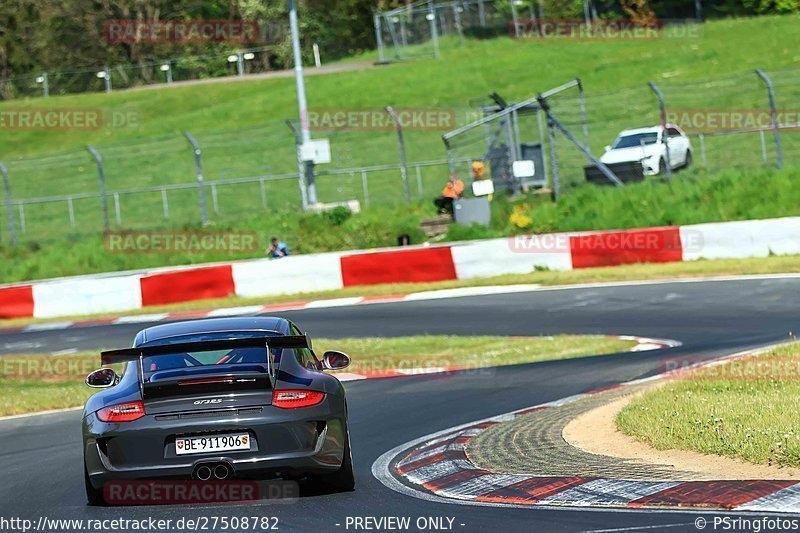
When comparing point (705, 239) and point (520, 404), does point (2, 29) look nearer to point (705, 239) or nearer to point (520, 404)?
point (705, 239)

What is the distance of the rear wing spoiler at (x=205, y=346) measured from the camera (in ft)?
25.8

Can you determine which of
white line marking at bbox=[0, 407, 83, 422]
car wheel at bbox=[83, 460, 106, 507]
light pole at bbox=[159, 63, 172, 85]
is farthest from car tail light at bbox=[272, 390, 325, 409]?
light pole at bbox=[159, 63, 172, 85]

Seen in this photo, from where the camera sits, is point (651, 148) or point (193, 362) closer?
point (193, 362)

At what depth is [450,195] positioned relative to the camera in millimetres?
28453

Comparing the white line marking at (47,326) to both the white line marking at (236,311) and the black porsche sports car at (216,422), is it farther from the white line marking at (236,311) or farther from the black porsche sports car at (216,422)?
the black porsche sports car at (216,422)

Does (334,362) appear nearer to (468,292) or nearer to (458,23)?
(468,292)

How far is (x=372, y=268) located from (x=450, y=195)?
12.2 ft

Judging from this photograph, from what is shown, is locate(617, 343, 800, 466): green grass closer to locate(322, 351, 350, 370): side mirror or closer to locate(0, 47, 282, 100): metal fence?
locate(322, 351, 350, 370): side mirror

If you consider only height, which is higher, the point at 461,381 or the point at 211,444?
the point at 211,444

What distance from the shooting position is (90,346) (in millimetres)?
20266

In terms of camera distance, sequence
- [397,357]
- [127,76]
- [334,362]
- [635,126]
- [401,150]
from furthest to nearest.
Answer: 1. [127,76]
2. [635,126]
3. [401,150]
4. [397,357]
5. [334,362]

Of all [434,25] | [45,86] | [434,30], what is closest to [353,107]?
[434,25]

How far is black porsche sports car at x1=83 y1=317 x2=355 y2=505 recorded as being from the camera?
24.3 feet

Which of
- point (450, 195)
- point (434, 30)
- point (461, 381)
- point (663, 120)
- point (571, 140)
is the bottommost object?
point (461, 381)
